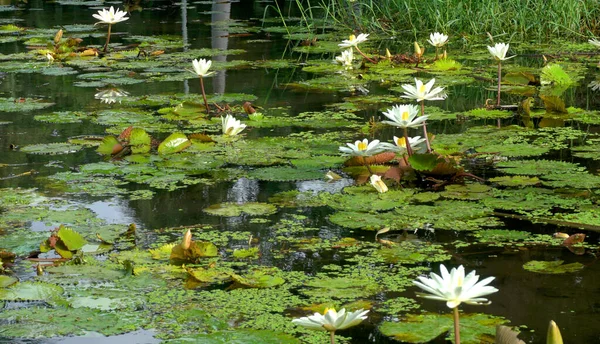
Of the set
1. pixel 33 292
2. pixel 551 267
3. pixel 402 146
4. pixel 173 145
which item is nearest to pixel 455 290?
pixel 551 267

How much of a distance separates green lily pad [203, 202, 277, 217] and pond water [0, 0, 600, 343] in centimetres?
1

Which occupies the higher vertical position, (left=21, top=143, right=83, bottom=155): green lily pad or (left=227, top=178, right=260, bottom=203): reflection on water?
(left=21, top=143, right=83, bottom=155): green lily pad

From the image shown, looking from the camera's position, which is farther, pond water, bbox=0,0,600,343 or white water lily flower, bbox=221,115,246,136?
white water lily flower, bbox=221,115,246,136

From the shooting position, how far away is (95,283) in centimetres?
233

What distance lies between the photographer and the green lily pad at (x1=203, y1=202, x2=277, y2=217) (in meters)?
2.92

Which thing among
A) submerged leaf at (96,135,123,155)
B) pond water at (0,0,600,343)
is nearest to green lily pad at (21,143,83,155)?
pond water at (0,0,600,343)

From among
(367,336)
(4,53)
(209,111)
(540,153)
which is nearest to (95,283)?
(367,336)

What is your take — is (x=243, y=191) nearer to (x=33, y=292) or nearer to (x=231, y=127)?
(x=231, y=127)

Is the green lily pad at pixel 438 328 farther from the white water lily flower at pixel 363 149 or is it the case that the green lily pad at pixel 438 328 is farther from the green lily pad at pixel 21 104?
the green lily pad at pixel 21 104

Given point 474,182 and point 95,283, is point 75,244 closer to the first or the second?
point 95,283

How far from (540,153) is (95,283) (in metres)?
1.95

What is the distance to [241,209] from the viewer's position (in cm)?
296

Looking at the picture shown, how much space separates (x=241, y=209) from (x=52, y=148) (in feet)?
4.17

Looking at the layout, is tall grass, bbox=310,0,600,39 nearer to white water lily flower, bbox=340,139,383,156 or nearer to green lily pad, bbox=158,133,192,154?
green lily pad, bbox=158,133,192,154
